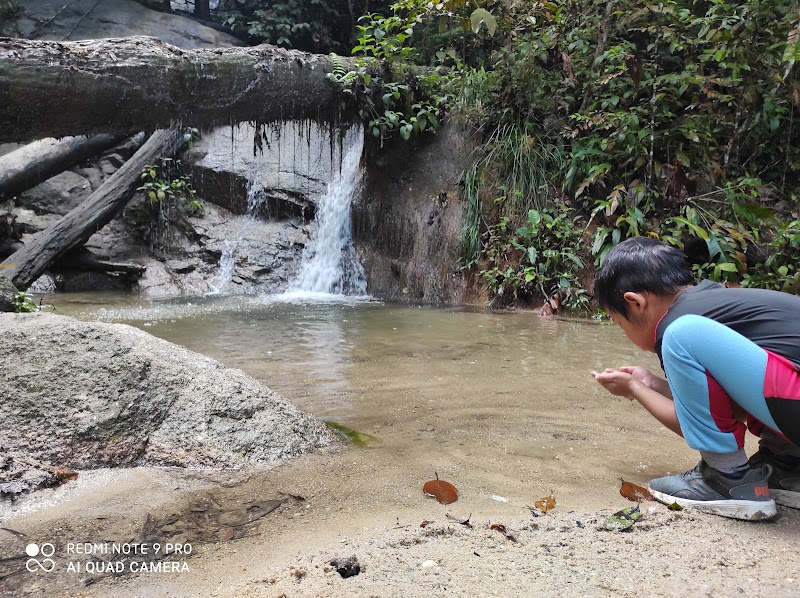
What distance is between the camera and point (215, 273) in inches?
373

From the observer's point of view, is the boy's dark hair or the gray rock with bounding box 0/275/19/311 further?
the gray rock with bounding box 0/275/19/311

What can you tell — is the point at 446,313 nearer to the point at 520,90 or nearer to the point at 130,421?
the point at 520,90

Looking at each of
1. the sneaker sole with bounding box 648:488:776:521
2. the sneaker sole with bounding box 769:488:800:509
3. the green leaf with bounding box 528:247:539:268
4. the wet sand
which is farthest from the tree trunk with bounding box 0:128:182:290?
the sneaker sole with bounding box 769:488:800:509

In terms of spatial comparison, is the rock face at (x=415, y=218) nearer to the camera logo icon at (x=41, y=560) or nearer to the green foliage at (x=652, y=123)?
the green foliage at (x=652, y=123)

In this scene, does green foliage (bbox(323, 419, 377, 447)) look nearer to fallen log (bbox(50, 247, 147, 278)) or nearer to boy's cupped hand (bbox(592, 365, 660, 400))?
boy's cupped hand (bbox(592, 365, 660, 400))

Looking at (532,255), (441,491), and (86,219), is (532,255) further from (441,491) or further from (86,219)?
(86,219)

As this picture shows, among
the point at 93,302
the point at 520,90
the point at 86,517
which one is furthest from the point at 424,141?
the point at 86,517

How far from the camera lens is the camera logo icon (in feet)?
4.67

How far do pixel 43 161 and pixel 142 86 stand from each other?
3.35 meters

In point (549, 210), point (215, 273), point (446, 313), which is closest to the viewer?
point (446, 313)

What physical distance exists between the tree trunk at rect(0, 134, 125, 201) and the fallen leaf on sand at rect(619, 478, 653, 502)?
866 cm

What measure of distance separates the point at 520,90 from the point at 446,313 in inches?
121

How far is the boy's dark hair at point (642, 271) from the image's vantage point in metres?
1.78

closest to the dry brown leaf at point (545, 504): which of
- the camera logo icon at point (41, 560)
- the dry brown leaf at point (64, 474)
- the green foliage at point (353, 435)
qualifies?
the green foliage at point (353, 435)
